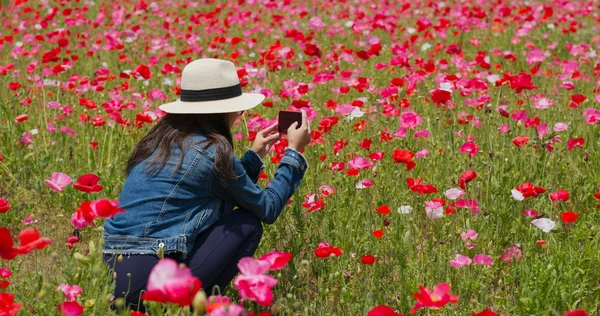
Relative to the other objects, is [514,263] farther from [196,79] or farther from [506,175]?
[196,79]

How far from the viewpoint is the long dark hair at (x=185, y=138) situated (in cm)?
246

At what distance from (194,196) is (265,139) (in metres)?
0.47

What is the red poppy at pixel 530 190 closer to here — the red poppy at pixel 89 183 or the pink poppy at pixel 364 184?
the pink poppy at pixel 364 184

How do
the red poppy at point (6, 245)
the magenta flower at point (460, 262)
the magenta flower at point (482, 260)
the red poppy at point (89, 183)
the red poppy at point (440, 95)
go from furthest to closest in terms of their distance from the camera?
the red poppy at point (440, 95)
the magenta flower at point (482, 260)
the magenta flower at point (460, 262)
the red poppy at point (89, 183)
the red poppy at point (6, 245)

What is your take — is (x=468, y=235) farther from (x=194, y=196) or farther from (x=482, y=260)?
(x=194, y=196)

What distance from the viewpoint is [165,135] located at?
8.39 feet

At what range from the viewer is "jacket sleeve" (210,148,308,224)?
8.22ft

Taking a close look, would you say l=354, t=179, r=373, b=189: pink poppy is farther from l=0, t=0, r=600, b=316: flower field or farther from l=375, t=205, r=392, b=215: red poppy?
l=375, t=205, r=392, b=215: red poppy

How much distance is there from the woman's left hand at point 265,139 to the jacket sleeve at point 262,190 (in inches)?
7.1

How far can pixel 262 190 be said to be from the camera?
2.58 metres

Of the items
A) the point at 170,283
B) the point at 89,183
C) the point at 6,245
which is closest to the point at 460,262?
the point at 89,183

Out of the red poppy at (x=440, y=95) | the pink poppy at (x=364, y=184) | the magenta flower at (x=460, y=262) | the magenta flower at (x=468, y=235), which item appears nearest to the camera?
the magenta flower at (x=460, y=262)

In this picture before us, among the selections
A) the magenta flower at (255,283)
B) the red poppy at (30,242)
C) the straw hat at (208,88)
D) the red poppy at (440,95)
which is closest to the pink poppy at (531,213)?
the red poppy at (440,95)

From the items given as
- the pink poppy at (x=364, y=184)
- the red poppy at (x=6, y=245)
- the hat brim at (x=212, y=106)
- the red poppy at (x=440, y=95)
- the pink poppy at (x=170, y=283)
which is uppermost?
the pink poppy at (x=170, y=283)
